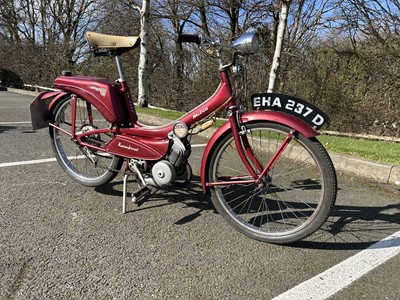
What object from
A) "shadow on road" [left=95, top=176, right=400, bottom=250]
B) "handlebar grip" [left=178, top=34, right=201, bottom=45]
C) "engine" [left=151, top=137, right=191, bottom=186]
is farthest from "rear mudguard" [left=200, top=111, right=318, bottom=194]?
"handlebar grip" [left=178, top=34, right=201, bottom=45]

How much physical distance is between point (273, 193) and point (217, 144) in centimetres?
106

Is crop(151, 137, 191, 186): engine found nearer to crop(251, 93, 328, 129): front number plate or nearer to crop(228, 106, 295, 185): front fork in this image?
crop(228, 106, 295, 185): front fork

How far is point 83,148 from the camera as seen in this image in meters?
3.44

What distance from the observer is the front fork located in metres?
2.54

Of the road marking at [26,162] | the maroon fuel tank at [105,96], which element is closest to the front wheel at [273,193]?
the maroon fuel tank at [105,96]

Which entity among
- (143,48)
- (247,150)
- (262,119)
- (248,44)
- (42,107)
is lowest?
(247,150)

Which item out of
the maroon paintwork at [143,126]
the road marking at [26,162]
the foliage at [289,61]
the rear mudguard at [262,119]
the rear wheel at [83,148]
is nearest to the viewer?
the rear mudguard at [262,119]

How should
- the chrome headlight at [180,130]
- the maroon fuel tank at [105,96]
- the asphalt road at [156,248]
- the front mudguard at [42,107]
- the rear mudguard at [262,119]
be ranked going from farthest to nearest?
the front mudguard at [42,107]
the maroon fuel tank at [105,96]
the chrome headlight at [180,130]
the rear mudguard at [262,119]
the asphalt road at [156,248]

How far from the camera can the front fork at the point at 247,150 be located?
2.54 metres

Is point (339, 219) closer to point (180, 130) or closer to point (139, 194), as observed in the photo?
point (180, 130)

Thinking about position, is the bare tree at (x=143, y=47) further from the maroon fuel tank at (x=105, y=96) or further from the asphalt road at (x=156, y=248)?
the asphalt road at (x=156, y=248)

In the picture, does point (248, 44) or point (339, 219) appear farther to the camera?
point (339, 219)

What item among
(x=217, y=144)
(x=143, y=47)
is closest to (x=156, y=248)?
(x=217, y=144)

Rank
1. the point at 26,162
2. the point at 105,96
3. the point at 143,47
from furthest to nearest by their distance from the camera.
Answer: the point at 143,47 → the point at 26,162 → the point at 105,96
